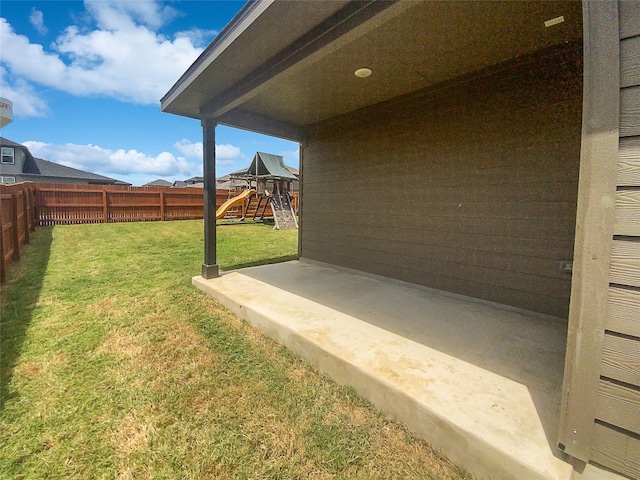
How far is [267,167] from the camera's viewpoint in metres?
12.3

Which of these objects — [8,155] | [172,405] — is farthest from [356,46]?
[8,155]

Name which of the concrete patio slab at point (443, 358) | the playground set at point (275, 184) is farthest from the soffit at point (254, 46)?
the playground set at point (275, 184)

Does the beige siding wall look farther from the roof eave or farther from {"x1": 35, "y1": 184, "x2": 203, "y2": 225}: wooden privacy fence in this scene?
{"x1": 35, "y1": 184, "x2": 203, "y2": 225}: wooden privacy fence

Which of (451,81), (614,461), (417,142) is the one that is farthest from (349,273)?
(614,461)

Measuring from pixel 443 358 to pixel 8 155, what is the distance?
27.6 m

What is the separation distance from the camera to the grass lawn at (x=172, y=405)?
1.33m

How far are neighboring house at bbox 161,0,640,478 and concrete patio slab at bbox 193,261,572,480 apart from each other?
0.10 metres

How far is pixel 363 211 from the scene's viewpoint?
4.15m

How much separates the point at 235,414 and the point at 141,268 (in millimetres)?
4000

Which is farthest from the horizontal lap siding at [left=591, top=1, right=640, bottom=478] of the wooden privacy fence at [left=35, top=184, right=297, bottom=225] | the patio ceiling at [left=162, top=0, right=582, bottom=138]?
the wooden privacy fence at [left=35, top=184, right=297, bottom=225]

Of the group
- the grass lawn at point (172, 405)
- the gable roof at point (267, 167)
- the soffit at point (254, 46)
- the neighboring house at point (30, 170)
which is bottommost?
the grass lawn at point (172, 405)

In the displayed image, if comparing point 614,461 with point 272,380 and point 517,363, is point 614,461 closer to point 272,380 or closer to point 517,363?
point 517,363

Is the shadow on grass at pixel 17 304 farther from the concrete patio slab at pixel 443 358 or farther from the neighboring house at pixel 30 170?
the neighboring house at pixel 30 170

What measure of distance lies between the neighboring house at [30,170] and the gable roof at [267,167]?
16.3 m
